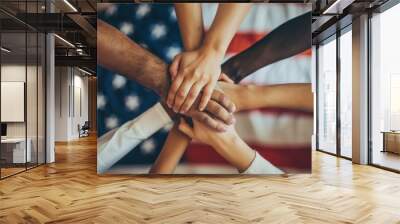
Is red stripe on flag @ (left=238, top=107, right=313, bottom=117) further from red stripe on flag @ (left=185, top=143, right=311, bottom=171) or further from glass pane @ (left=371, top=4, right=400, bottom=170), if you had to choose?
glass pane @ (left=371, top=4, right=400, bottom=170)

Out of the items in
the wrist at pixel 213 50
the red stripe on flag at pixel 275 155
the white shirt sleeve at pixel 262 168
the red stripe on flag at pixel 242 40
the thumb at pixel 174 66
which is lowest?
the white shirt sleeve at pixel 262 168

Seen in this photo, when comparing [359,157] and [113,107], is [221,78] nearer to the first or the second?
[113,107]

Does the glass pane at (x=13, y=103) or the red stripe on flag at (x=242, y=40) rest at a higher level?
the red stripe on flag at (x=242, y=40)

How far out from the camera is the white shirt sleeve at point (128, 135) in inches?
242

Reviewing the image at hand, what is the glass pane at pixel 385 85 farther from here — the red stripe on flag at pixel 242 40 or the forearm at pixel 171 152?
the forearm at pixel 171 152

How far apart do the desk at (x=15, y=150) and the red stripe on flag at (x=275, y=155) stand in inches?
129

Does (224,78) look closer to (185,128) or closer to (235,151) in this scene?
(185,128)

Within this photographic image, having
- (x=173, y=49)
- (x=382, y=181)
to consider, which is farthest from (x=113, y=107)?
(x=382, y=181)

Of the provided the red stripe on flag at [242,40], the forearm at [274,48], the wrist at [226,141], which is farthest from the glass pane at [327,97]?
the wrist at [226,141]

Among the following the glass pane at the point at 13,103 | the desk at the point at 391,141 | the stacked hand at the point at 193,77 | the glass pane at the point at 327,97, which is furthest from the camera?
the glass pane at the point at 327,97

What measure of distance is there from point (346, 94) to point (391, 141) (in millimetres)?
1476

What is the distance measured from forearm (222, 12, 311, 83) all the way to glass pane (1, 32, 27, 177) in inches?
150

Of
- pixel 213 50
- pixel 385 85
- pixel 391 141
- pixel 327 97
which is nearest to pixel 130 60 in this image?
pixel 213 50

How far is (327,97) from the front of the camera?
34.1ft
